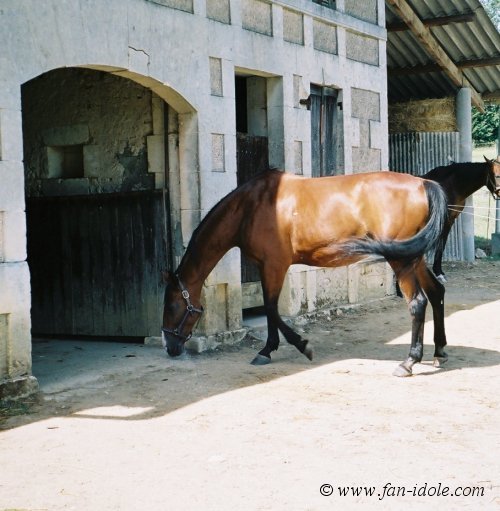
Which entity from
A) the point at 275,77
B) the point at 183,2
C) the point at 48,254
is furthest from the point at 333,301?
the point at 183,2

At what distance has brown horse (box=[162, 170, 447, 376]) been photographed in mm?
6680

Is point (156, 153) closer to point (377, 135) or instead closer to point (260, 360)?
point (260, 360)

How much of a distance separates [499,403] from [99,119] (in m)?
5.16

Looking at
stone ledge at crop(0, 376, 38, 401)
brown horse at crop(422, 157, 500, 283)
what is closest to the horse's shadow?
stone ledge at crop(0, 376, 38, 401)

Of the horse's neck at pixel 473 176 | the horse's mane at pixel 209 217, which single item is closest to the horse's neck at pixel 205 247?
the horse's mane at pixel 209 217

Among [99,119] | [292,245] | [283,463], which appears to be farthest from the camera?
[99,119]

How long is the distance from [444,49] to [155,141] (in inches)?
320

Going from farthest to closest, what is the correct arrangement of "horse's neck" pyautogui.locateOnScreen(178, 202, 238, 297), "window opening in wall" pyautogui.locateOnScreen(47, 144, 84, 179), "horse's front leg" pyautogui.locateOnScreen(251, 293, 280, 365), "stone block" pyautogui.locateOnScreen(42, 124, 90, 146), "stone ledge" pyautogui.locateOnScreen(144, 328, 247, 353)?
"window opening in wall" pyautogui.locateOnScreen(47, 144, 84, 179)
"stone block" pyautogui.locateOnScreen(42, 124, 90, 146)
"stone ledge" pyautogui.locateOnScreen(144, 328, 247, 353)
"horse's front leg" pyautogui.locateOnScreen(251, 293, 280, 365)
"horse's neck" pyautogui.locateOnScreen(178, 202, 238, 297)

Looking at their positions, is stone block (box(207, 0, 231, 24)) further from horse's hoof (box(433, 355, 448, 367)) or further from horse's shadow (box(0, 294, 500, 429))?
horse's hoof (box(433, 355, 448, 367))

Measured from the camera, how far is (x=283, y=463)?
4.39 metres

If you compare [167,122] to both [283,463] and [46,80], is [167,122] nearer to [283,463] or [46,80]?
[46,80]

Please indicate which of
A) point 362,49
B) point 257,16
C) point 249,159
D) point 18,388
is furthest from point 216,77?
point 18,388

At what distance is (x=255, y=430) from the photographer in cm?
513

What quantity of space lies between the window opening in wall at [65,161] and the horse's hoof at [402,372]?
432 cm
